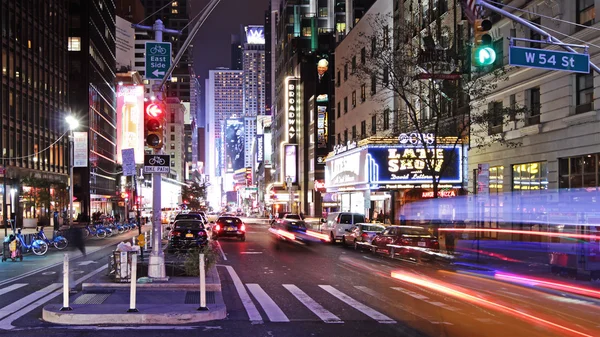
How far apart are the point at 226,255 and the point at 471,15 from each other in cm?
1587

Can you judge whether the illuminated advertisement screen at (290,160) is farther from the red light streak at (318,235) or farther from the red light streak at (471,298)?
the red light streak at (471,298)

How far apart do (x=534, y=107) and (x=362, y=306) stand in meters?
20.5

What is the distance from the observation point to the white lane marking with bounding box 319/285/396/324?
38.9ft

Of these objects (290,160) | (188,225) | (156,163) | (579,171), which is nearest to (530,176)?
(579,171)

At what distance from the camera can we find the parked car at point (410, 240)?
2561cm

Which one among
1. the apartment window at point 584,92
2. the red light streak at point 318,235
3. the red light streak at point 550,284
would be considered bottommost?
the red light streak at point 318,235

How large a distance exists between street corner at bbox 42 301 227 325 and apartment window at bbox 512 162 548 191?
22.1 meters

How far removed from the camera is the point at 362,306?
13500 mm

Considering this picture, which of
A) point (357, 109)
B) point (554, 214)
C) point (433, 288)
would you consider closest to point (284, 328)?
point (433, 288)

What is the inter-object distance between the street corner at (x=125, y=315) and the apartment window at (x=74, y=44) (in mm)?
70344

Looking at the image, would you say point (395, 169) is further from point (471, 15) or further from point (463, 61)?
point (471, 15)

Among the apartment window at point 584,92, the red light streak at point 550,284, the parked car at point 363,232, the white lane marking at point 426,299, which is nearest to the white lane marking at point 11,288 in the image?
the white lane marking at point 426,299

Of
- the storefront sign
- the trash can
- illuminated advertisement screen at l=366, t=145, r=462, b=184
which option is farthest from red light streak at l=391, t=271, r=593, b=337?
the storefront sign

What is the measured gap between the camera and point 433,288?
16.8 m
